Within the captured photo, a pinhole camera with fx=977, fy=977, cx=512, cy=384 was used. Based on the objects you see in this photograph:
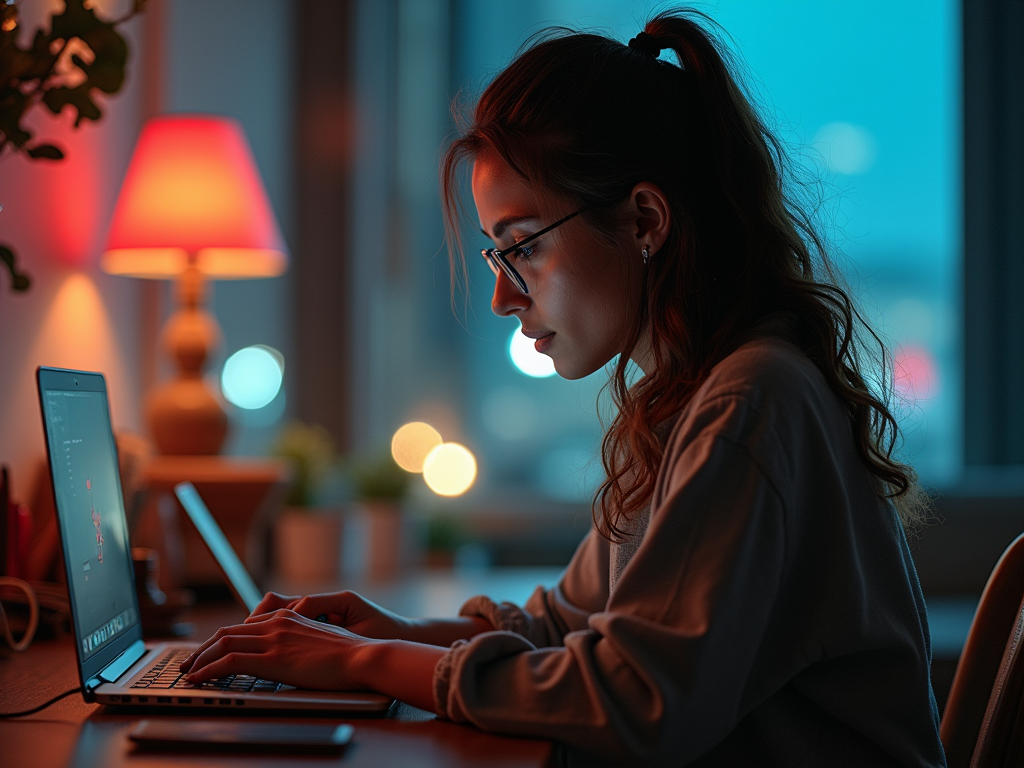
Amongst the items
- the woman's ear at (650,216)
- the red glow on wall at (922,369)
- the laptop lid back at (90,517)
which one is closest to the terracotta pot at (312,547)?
the laptop lid back at (90,517)

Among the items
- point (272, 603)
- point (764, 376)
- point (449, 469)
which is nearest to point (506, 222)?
point (764, 376)

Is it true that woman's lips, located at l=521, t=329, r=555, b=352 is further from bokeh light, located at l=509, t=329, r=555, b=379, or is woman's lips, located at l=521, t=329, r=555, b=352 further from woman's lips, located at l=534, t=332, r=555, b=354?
bokeh light, located at l=509, t=329, r=555, b=379

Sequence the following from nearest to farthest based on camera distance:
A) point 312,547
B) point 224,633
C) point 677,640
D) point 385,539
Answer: point 677,640
point 224,633
point 312,547
point 385,539

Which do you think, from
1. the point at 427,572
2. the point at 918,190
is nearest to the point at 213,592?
the point at 427,572

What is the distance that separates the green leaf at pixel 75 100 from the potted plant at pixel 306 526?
1.06 meters

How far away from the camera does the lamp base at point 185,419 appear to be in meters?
1.80

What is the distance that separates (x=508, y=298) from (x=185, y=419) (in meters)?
0.90

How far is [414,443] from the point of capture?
2.95 m

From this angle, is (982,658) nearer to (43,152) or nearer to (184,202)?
(43,152)

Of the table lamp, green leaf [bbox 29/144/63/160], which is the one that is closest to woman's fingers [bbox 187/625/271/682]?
green leaf [bbox 29/144/63/160]

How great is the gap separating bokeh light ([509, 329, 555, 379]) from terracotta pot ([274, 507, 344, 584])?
1.04 meters

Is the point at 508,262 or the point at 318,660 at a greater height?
the point at 508,262

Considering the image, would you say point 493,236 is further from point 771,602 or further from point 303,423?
point 303,423

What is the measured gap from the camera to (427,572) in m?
2.30
